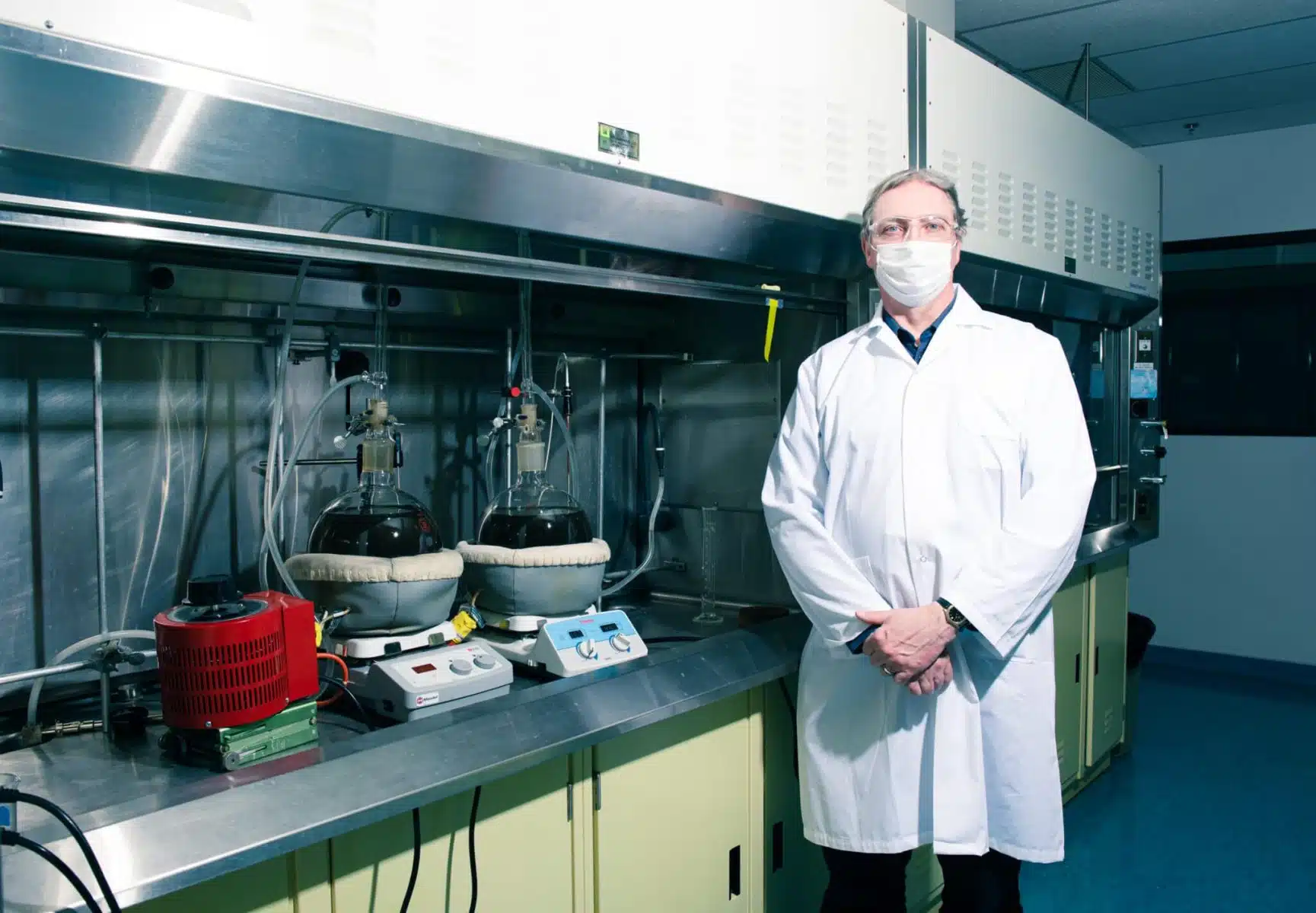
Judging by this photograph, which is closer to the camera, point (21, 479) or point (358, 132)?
point (358, 132)

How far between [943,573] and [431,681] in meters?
0.85

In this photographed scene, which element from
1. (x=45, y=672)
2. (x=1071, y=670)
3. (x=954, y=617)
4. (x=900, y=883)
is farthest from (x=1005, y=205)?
(x=45, y=672)

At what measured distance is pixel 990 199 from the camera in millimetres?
2377

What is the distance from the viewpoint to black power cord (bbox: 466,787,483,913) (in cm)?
138

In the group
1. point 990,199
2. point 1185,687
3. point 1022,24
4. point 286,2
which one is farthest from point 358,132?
point 1185,687

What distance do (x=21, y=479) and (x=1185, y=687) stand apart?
4.46 metres

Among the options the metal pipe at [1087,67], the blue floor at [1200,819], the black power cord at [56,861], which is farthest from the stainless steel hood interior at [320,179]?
the blue floor at [1200,819]

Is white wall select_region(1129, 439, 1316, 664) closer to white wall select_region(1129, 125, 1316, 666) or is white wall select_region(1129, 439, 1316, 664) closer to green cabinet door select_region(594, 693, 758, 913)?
white wall select_region(1129, 125, 1316, 666)

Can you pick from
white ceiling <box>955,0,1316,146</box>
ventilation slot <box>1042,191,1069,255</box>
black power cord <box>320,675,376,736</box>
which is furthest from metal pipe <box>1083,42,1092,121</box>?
black power cord <box>320,675,376,736</box>

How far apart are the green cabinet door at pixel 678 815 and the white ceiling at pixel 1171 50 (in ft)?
7.75

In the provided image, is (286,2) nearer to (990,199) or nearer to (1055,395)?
(1055,395)

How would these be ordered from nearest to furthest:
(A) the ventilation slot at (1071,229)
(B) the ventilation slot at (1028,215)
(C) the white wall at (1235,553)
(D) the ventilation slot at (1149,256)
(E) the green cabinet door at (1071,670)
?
(B) the ventilation slot at (1028,215)
(A) the ventilation slot at (1071,229)
(E) the green cabinet door at (1071,670)
(D) the ventilation slot at (1149,256)
(C) the white wall at (1235,553)

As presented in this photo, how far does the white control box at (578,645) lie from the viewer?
1.65 metres

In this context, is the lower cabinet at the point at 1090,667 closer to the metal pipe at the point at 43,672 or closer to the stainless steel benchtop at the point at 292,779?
the stainless steel benchtop at the point at 292,779
